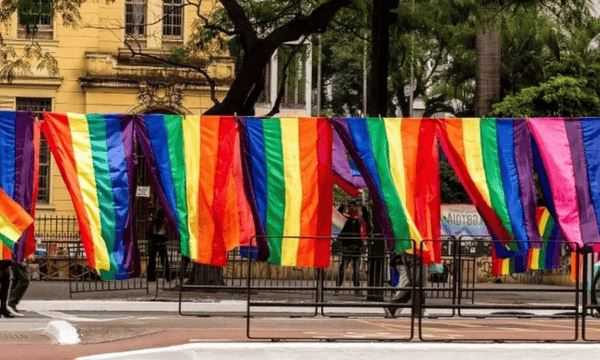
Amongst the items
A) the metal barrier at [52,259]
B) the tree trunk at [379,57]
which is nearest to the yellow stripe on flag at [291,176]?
the tree trunk at [379,57]

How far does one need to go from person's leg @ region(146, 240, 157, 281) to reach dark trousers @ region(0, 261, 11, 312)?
522 cm

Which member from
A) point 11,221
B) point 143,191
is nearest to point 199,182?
point 11,221

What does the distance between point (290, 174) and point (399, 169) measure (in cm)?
145

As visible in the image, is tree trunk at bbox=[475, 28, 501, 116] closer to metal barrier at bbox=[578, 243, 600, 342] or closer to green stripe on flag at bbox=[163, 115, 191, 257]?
metal barrier at bbox=[578, 243, 600, 342]

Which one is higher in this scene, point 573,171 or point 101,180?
point 573,171

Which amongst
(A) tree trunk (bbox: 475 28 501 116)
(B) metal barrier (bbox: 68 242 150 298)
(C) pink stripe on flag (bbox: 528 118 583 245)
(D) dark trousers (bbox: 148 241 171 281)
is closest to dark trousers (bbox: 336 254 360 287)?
(C) pink stripe on flag (bbox: 528 118 583 245)

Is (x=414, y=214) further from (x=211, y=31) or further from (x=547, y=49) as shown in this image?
(x=547, y=49)

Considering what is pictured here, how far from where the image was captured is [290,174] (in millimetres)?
16328

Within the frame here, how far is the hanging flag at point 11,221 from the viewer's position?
15.9m

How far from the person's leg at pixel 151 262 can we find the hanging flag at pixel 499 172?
346 inches

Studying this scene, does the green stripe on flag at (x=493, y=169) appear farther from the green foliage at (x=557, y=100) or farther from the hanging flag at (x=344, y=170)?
the green foliage at (x=557, y=100)

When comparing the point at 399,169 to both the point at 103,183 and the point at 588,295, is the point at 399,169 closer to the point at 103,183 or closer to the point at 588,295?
the point at 588,295

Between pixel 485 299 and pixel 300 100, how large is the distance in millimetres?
26317

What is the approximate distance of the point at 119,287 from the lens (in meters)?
24.8
